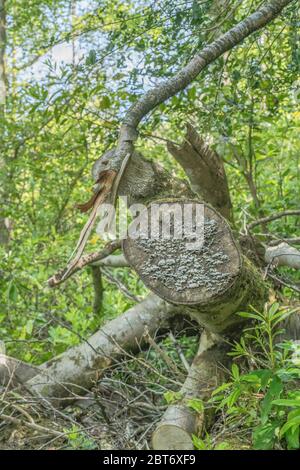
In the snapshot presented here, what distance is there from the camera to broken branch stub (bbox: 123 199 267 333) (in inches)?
108

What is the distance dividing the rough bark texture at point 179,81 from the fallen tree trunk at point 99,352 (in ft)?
4.35

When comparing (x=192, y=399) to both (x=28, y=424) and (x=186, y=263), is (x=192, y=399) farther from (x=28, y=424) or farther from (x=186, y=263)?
(x=28, y=424)

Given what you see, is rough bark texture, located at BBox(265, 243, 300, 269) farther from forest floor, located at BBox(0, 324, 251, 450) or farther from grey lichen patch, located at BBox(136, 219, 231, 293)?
forest floor, located at BBox(0, 324, 251, 450)

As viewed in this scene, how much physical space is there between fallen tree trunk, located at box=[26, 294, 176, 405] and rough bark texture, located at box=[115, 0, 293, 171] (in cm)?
133

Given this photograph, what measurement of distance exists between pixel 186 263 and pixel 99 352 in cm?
123

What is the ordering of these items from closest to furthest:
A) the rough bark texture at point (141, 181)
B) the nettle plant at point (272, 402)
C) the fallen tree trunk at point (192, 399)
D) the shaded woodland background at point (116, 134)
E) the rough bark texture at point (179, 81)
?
the nettle plant at point (272, 402), the rough bark texture at point (179, 81), the fallen tree trunk at point (192, 399), the rough bark texture at point (141, 181), the shaded woodland background at point (116, 134)

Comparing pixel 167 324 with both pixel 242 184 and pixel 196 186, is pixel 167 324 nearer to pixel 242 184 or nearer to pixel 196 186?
pixel 196 186

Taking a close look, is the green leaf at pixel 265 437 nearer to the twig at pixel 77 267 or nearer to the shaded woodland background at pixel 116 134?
the shaded woodland background at pixel 116 134

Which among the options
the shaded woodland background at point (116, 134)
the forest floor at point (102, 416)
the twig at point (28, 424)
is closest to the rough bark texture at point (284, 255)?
the shaded woodland background at point (116, 134)

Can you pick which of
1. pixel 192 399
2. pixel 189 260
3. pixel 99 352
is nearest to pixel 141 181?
pixel 189 260

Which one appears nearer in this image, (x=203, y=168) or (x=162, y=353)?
(x=162, y=353)

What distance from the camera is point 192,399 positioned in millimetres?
2883

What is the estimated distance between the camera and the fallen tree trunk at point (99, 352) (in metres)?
3.76
